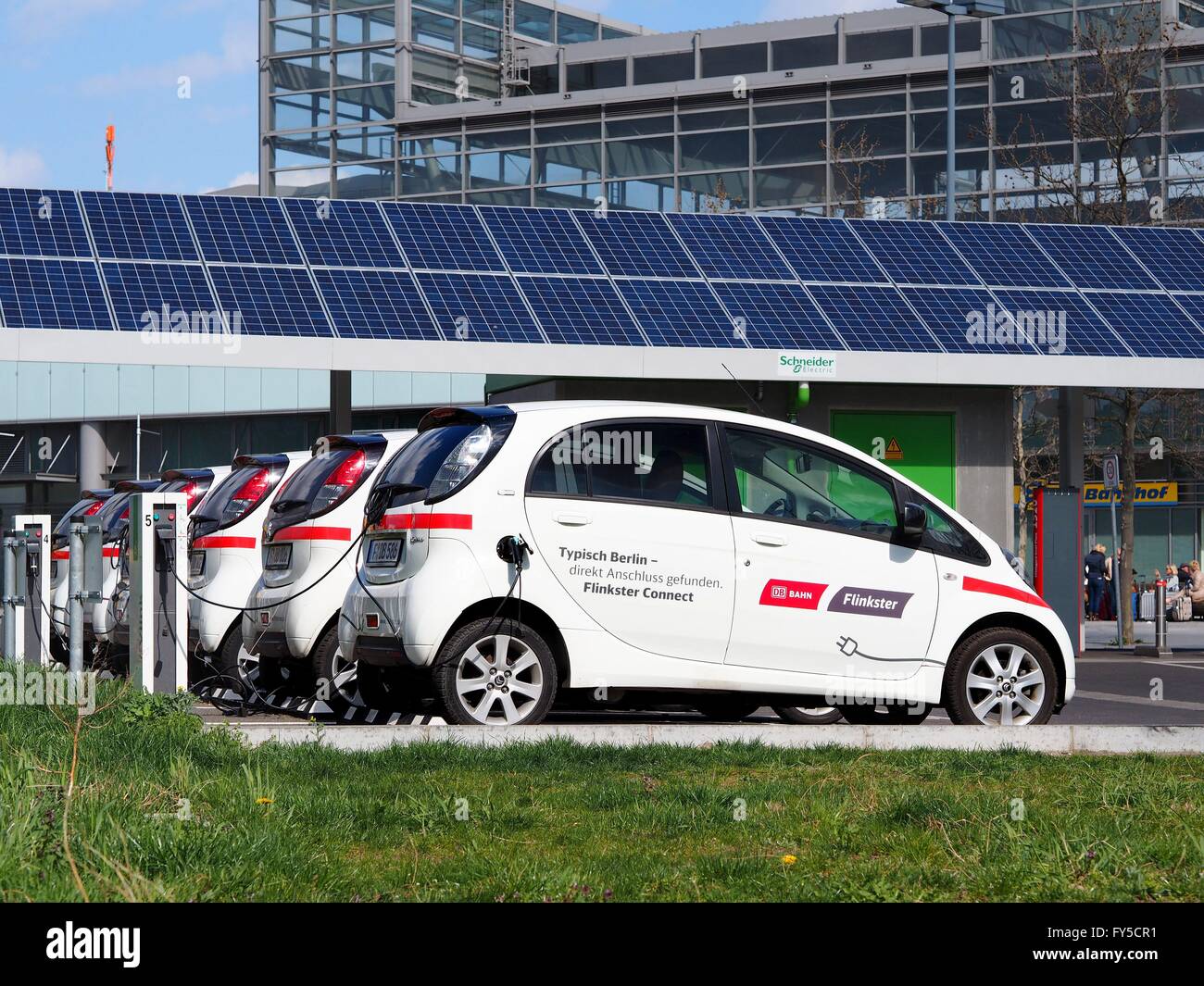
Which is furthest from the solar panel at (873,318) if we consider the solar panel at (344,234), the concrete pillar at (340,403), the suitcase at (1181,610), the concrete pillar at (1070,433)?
the suitcase at (1181,610)

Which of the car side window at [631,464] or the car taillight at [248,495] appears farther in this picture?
the car taillight at [248,495]

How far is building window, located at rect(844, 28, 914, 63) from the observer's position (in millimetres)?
52312

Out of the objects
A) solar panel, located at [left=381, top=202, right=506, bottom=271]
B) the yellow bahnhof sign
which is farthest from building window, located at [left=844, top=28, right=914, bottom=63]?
solar panel, located at [left=381, top=202, right=506, bottom=271]

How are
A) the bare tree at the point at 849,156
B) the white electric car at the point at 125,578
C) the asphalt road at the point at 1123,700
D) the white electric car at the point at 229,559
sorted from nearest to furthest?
the asphalt road at the point at 1123,700, the white electric car at the point at 229,559, the white electric car at the point at 125,578, the bare tree at the point at 849,156

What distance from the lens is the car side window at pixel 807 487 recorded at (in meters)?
10.0

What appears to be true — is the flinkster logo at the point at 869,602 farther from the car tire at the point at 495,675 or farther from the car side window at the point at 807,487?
the car tire at the point at 495,675

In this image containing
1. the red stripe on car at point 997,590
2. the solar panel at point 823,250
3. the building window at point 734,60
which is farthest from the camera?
the building window at point 734,60

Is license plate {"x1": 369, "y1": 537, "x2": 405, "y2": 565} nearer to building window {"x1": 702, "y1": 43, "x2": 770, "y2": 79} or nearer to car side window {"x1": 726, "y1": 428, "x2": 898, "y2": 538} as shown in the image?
car side window {"x1": 726, "y1": 428, "x2": 898, "y2": 538}

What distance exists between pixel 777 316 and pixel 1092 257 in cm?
509

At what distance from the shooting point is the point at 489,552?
9391mm

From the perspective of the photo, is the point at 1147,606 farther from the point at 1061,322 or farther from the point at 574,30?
the point at 574,30

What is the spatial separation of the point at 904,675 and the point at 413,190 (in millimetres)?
48653

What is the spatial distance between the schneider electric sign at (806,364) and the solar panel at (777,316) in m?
0.14

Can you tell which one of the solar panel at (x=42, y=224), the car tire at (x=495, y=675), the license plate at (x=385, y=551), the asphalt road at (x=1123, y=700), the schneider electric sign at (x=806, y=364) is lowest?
the asphalt road at (x=1123, y=700)
